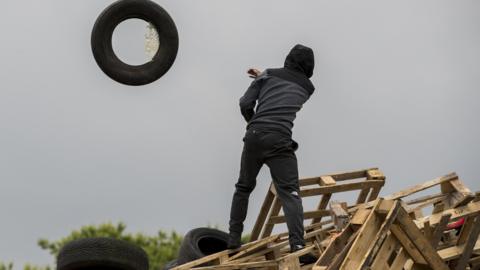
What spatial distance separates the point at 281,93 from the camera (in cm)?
1280

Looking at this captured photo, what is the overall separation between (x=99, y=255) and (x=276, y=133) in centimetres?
280

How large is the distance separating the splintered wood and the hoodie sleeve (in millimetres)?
1179

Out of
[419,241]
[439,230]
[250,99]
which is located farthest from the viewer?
[250,99]

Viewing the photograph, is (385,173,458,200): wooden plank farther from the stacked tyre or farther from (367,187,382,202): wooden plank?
the stacked tyre

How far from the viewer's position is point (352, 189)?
14.0 metres

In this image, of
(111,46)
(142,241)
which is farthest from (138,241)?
(111,46)

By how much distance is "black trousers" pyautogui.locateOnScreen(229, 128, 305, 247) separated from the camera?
40.4 ft

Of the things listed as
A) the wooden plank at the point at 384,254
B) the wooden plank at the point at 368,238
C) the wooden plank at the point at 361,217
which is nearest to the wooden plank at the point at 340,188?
the wooden plank at the point at 361,217

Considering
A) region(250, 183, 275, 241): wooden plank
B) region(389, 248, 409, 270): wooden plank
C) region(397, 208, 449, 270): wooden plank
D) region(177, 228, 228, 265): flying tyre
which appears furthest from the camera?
region(250, 183, 275, 241): wooden plank

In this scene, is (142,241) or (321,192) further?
(142,241)

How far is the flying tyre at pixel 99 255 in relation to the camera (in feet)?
44.5

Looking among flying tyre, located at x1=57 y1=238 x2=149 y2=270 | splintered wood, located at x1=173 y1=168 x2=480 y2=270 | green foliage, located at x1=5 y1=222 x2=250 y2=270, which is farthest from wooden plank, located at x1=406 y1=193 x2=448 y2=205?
green foliage, located at x1=5 y1=222 x2=250 y2=270

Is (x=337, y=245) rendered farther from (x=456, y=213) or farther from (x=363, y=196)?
(x=363, y=196)

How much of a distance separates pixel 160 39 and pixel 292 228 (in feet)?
15.7
